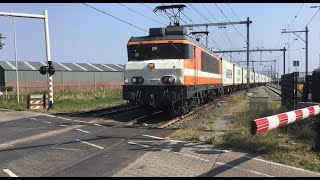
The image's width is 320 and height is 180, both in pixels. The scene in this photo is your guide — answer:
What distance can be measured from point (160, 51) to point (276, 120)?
30.5ft

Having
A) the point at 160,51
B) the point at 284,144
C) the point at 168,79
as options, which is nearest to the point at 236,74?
the point at 160,51

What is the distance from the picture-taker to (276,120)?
23.9ft

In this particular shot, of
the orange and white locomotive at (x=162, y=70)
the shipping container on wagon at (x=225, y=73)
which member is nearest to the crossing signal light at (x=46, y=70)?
the orange and white locomotive at (x=162, y=70)

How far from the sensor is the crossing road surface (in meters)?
6.98

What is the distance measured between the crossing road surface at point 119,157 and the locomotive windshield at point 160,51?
4.56 metres

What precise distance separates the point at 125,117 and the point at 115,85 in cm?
6766

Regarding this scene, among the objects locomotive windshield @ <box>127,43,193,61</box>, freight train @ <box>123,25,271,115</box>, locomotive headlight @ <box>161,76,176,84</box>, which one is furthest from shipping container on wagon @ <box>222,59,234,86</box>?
locomotive headlight @ <box>161,76,176,84</box>

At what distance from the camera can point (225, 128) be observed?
41.5 feet

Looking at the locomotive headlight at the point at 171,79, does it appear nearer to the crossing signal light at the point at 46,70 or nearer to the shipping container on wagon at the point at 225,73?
the crossing signal light at the point at 46,70

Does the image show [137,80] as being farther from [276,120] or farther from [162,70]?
[276,120]

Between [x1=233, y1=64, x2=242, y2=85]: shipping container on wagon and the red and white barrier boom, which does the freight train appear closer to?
the red and white barrier boom

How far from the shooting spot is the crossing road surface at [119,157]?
698cm

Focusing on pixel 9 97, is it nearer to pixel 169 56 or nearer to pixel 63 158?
pixel 169 56

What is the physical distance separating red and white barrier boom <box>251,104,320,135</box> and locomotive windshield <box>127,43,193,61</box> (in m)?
7.77
